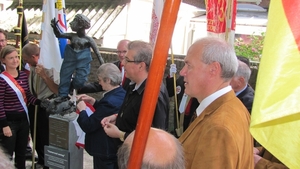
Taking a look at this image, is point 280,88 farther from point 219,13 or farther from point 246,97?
point 219,13

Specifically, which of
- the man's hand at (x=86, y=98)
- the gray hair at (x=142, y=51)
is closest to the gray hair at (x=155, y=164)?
the gray hair at (x=142, y=51)

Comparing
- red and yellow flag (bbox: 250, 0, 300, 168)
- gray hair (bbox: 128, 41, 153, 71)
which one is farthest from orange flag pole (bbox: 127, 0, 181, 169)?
gray hair (bbox: 128, 41, 153, 71)

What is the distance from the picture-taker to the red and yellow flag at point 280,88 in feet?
3.06

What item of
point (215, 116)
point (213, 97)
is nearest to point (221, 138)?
point (215, 116)

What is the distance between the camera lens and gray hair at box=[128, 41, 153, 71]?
7.81 ft

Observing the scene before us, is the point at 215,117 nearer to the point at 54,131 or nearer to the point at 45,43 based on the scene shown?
the point at 54,131

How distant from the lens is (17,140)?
3660 millimetres

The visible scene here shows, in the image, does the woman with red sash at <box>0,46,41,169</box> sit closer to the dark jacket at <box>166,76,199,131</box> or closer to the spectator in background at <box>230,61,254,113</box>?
the dark jacket at <box>166,76,199,131</box>

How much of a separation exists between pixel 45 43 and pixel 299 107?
3.35 meters

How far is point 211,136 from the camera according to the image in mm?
1364

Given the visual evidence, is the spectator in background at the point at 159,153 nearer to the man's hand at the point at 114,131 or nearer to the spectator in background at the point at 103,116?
the man's hand at the point at 114,131

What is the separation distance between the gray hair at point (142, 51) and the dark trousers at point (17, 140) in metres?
1.91

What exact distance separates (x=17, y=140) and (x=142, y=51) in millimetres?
2193

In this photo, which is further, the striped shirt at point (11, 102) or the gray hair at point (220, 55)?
the striped shirt at point (11, 102)
